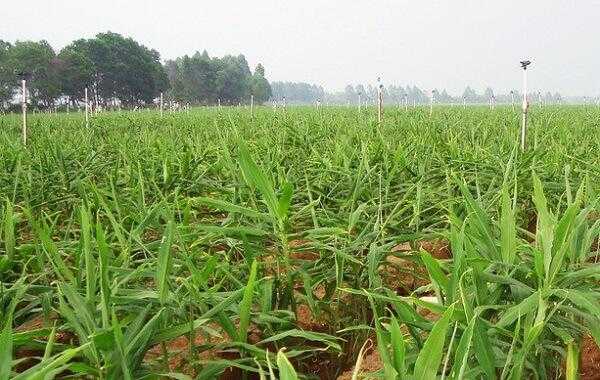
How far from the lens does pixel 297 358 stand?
1365 millimetres

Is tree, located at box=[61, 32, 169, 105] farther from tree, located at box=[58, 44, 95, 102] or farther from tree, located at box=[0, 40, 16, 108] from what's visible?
tree, located at box=[0, 40, 16, 108]

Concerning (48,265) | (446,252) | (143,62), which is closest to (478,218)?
(446,252)

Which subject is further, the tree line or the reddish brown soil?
the tree line

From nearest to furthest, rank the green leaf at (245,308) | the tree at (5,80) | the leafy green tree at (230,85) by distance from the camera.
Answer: the green leaf at (245,308), the tree at (5,80), the leafy green tree at (230,85)

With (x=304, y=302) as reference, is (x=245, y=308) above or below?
above

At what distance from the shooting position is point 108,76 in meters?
58.8

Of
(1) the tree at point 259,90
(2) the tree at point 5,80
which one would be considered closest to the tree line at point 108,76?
(2) the tree at point 5,80

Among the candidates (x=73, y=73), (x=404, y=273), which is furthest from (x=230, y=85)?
(x=404, y=273)

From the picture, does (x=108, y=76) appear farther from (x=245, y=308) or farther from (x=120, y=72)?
(x=245, y=308)

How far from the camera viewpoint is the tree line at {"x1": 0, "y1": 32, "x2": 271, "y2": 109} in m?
51.2

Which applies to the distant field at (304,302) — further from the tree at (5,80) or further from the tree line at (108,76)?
the tree at (5,80)

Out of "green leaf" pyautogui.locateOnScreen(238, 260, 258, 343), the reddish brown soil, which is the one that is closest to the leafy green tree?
the reddish brown soil

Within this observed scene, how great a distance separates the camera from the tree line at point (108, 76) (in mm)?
51228

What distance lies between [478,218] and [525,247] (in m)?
0.14
